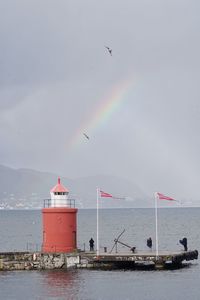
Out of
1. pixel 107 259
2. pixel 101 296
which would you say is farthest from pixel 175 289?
pixel 107 259

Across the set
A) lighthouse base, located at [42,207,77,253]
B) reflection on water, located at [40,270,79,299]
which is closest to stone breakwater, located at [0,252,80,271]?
reflection on water, located at [40,270,79,299]

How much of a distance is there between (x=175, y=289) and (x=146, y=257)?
352 inches

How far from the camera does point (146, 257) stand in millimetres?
71500

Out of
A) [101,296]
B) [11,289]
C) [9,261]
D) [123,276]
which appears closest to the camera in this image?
[101,296]

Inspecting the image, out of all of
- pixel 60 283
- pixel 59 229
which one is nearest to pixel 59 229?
pixel 59 229

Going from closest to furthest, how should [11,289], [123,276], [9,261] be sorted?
1. [11,289]
2. [123,276]
3. [9,261]

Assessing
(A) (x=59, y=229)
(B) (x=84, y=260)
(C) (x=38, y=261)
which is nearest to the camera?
(B) (x=84, y=260)

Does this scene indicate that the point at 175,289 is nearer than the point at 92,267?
Yes

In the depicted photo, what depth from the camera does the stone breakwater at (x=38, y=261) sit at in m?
73.1

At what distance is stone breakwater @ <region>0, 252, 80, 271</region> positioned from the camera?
240 feet

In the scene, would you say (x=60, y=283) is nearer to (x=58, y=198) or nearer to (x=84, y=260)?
(x=84, y=260)

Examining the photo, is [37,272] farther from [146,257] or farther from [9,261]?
[146,257]

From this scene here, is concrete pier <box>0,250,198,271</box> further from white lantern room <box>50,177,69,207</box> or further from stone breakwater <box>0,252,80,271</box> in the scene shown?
white lantern room <box>50,177,69,207</box>

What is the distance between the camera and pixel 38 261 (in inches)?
2908
